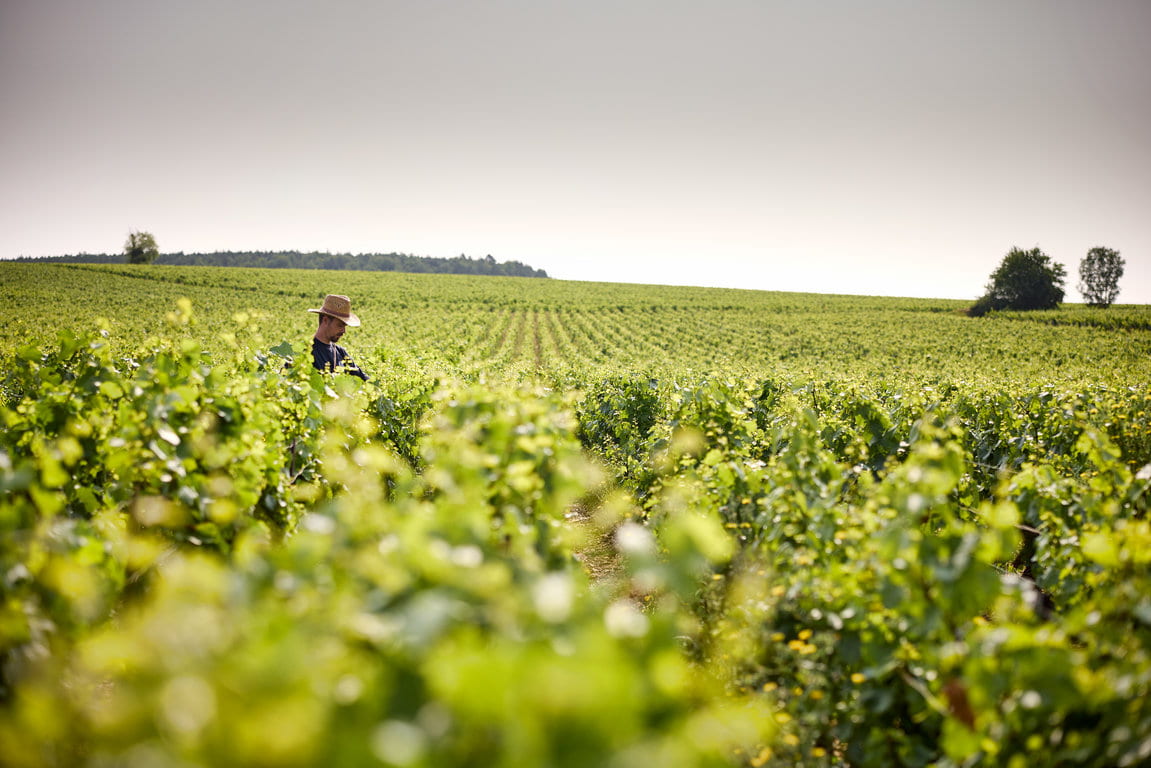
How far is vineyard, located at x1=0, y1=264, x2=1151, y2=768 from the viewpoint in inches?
40.1

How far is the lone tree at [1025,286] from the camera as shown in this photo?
2096 inches

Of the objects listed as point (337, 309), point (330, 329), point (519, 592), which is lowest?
point (519, 592)

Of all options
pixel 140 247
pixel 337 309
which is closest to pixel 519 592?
pixel 337 309

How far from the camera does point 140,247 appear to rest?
7706cm

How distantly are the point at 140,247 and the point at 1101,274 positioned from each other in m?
134

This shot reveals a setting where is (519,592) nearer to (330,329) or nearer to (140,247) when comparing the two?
(330,329)

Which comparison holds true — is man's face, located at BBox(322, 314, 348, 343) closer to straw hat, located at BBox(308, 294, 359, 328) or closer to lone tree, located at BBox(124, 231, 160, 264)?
straw hat, located at BBox(308, 294, 359, 328)

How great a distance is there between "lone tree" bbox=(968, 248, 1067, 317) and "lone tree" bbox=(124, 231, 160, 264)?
104415mm

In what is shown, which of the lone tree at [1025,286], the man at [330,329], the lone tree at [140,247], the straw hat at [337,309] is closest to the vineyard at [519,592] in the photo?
the man at [330,329]

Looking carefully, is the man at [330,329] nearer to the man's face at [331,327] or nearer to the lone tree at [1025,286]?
the man's face at [331,327]

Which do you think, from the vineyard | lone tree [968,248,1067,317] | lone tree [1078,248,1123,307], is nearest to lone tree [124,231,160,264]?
the vineyard

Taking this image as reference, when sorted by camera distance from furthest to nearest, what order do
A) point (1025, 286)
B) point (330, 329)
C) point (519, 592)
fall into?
point (1025, 286) → point (330, 329) → point (519, 592)

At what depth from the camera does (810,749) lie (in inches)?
105

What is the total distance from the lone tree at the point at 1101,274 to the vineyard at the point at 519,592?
9319cm
